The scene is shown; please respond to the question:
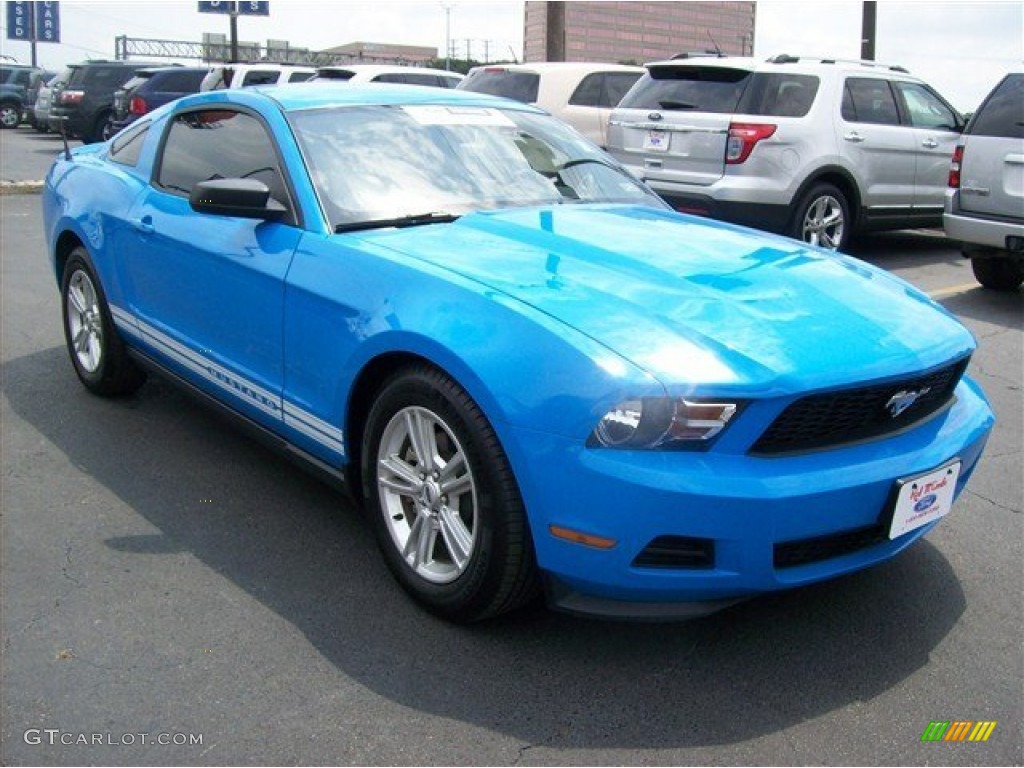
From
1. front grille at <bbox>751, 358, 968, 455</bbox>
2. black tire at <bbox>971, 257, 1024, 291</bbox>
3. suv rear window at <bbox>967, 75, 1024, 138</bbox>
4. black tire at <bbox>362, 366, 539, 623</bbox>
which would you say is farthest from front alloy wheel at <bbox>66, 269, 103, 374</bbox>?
black tire at <bbox>971, 257, 1024, 291</bbox>

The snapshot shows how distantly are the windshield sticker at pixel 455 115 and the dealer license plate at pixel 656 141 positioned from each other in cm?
473

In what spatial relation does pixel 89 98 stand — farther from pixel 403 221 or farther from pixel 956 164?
pixel 403 221

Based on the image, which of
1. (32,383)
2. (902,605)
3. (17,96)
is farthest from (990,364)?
(17,96)

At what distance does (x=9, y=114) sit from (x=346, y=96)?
32.2 metres

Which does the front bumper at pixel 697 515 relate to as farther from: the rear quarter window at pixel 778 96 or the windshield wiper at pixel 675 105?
the windshield wiper at pixel 675 105

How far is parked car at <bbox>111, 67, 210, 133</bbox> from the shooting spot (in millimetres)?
18578

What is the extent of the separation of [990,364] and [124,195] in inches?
188

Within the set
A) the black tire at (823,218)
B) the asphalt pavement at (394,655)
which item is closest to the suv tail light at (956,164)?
the black tire at (823,218)

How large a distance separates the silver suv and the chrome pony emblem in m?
5.74

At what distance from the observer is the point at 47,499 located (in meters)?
4.06

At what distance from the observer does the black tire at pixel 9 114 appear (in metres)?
31.7

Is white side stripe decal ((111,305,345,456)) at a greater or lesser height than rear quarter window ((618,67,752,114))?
lesser

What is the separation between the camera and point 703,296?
3.01m

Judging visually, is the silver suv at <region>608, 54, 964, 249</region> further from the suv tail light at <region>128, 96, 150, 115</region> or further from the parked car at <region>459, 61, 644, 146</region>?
the suv tail light at <region>128, 96, 150, 115</region>
